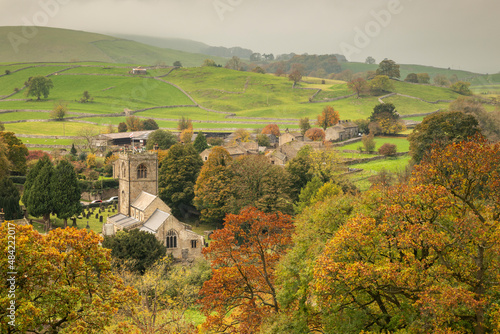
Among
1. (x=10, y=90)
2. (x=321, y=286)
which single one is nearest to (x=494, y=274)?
(x=321, y=286)

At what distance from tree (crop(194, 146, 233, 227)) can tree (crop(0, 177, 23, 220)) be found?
20.6 metres

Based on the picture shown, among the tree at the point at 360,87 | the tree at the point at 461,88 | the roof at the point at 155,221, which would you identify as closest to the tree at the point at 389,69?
the tree at the point at 360,87

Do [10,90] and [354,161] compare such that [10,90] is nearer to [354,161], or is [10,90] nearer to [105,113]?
[105,113]

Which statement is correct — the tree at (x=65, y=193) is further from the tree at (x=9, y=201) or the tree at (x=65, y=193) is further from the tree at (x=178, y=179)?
the tree at (x=178, y=179)

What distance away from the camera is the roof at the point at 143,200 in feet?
155

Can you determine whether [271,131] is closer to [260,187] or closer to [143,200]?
[260,187]

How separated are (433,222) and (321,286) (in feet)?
16.8

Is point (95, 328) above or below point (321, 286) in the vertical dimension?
below

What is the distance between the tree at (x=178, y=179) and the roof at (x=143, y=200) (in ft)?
35.3

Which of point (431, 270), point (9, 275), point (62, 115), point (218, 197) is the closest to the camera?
point (9, 275)

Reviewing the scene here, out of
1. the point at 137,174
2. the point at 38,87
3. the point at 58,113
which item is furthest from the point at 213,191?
the point at 38,87

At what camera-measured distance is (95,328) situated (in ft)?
46.7

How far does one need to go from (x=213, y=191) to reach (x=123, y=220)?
12794mm

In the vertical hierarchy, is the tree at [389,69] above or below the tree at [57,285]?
above
